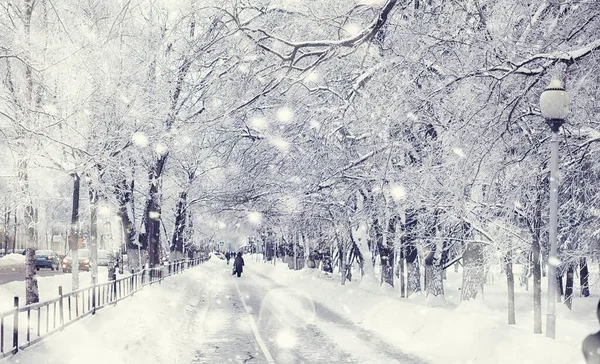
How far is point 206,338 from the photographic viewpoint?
14.0 metres

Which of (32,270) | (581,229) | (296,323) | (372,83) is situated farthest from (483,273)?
(32,270)

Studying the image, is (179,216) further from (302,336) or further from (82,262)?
(302,336)

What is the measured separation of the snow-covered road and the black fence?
0.26 m

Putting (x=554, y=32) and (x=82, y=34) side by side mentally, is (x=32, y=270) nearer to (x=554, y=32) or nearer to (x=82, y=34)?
(x=82, y=34)

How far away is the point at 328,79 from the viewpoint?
14.0 m

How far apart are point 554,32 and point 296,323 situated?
11.1 m

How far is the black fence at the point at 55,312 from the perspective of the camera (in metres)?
9.45

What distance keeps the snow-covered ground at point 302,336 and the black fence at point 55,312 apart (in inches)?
10.7

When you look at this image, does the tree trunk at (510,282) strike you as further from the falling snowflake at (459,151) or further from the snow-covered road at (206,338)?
the falling snowflake at (459,151)

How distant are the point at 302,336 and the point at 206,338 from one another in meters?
2.24

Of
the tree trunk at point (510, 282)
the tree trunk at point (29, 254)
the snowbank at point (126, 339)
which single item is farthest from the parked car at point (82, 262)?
the tree trunk at point (510, 282)

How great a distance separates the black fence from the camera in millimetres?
9445

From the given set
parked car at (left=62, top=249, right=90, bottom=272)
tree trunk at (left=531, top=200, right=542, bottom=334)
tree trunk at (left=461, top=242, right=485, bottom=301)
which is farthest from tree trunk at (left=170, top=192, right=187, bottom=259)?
tree trunk at (left=531, top=200, right=542, bottom=334)

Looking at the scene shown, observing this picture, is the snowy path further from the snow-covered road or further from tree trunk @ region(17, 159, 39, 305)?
tree trunk @ region(17, 159, 39, 305)
